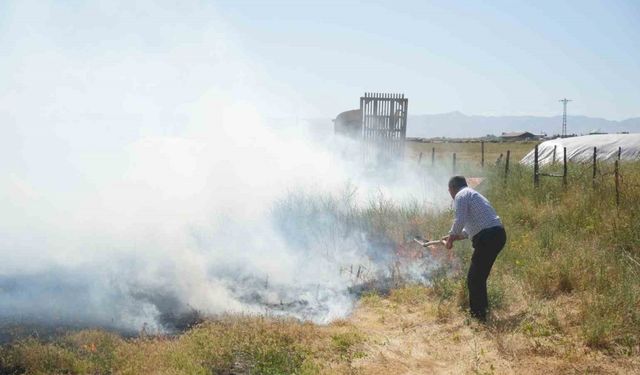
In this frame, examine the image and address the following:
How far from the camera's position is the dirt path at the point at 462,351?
5.40 metres

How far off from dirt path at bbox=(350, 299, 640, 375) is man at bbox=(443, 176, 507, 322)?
1.24 ft

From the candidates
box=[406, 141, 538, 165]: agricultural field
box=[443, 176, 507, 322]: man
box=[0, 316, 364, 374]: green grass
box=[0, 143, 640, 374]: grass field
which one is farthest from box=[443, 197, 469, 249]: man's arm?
box=[406, 141, 538, 165]: agricultural field

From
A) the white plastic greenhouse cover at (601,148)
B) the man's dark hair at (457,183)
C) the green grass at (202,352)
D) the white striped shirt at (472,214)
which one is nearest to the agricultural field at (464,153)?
the white plastic greenhouse cover at (601,148)

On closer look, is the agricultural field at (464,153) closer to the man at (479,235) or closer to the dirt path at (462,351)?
the man at (479,235)

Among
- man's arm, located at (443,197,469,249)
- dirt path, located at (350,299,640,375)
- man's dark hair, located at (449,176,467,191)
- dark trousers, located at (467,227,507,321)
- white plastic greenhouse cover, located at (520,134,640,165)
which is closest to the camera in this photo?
dirt path, located at (350,299,640,375)

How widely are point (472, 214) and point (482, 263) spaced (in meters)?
0.71

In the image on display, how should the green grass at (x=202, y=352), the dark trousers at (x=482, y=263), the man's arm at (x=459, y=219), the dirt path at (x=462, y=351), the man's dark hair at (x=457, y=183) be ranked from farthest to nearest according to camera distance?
the man's dark hair at (x=457, y=183) < the man's arm at (x=459, y=219) < the dark trousers at (x=482, y=263) < the dirt path at (x=462, y=351) < the green grass at (x=202, y=352)

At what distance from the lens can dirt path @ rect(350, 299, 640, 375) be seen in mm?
5402

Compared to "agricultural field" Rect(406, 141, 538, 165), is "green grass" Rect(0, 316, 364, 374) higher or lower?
lower

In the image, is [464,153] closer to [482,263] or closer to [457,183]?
[457,183]

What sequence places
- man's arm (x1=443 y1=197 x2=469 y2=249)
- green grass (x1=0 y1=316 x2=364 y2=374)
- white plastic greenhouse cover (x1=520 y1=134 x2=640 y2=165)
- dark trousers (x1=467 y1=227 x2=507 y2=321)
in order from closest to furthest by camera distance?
green grass (x1=0 y1=316 x2=364 y2=374), dark trousers (x1=467 y1=227 x2=507 y2=321), man's arm (x1=443 y1=197 x2=469 y2=249), white plastic greenhouse cover (x1=520 y1=134 x2=640 y2=165)

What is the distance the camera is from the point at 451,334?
6438mm

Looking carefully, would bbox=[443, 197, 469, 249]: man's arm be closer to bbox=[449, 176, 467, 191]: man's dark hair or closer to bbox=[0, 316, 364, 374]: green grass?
bbox=[449, 176, 467, 191]: man's dark hair

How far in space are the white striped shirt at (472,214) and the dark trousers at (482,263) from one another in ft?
0.33
